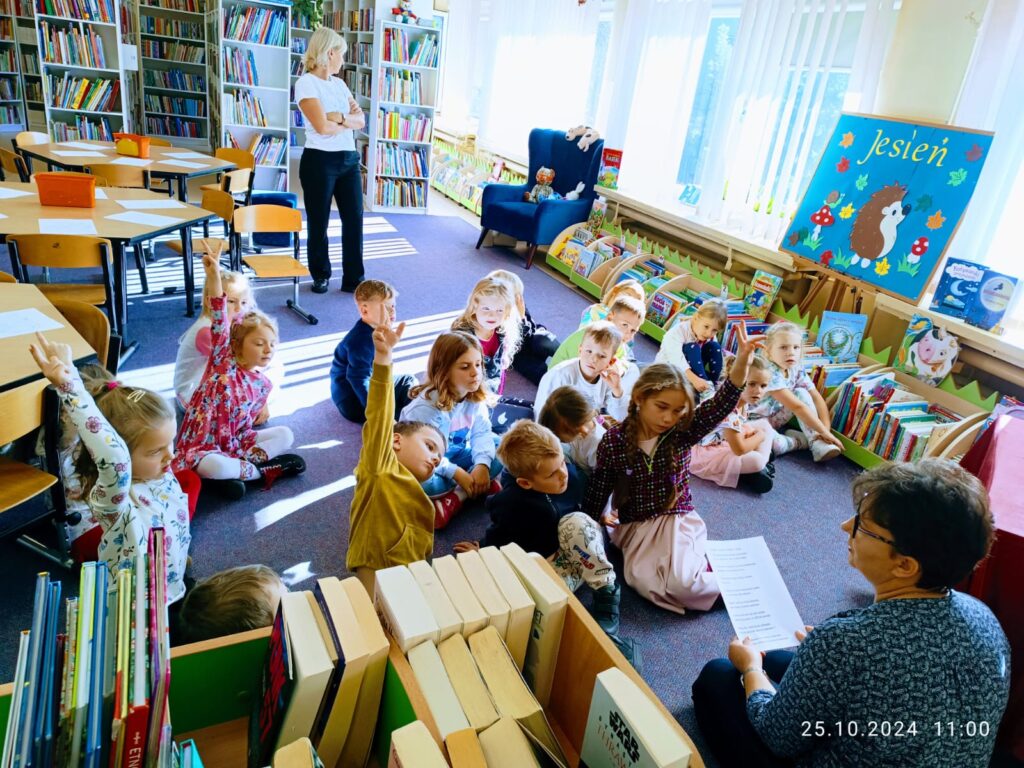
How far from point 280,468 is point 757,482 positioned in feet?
6.71

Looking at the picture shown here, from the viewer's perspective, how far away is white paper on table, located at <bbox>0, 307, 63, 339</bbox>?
6.25 ft

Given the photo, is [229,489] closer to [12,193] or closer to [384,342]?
[384,342]

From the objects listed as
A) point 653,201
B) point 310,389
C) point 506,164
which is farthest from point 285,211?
point 506,164

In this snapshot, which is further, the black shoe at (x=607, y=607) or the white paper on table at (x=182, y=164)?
the white paper on table at (x=182, y=164)

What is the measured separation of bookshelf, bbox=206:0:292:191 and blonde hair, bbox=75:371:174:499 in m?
5.27

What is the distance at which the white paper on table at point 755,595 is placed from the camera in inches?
74.9

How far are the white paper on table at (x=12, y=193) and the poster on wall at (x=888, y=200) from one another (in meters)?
4.23

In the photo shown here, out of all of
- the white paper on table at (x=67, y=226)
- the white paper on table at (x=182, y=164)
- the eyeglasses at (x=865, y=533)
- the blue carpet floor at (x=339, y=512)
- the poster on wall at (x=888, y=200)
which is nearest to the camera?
the eyeglasses at (x=865, y=533)

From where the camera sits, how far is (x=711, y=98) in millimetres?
4855

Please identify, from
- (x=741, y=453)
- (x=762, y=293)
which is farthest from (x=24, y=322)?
(x=762, y=293)

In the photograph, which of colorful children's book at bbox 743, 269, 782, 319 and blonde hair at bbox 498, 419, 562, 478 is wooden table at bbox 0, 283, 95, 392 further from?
colorful children's book at bbox 743, 269, 782, 319

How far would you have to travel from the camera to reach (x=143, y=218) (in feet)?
10.2

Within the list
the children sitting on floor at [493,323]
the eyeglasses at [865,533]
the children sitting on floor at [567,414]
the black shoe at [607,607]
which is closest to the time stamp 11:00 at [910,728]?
the eyeglasses at [865,533]

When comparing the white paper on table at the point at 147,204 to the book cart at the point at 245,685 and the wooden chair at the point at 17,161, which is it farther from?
the book cart at the point at 245,685
